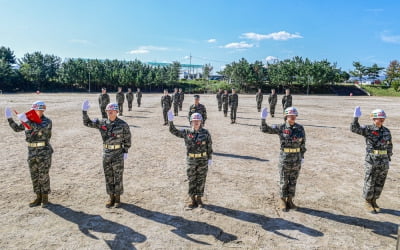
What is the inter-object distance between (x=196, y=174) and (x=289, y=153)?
6.33ft

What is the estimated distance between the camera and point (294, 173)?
5.88m

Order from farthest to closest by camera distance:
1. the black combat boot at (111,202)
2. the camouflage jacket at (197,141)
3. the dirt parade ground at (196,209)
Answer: the black combat boot at (111,202)
the camouflage jacket at (197,141)
the dirt parade ground at (196,209)

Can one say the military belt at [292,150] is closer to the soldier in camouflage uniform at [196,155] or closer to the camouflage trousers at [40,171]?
the soldier in camouflage uniform at [196,155]

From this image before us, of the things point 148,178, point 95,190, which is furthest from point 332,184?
point 95,190

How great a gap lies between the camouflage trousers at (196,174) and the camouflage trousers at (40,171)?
9.47ft

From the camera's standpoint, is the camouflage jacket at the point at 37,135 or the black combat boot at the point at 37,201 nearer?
the camouflage jacket at the point at 37,135

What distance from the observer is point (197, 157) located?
5875 mm

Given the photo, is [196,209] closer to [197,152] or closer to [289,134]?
[197,152]

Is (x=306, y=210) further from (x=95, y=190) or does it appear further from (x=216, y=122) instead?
(x=216, y=122)

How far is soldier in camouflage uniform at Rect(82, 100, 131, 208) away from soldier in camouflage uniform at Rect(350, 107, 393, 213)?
15.6 feet

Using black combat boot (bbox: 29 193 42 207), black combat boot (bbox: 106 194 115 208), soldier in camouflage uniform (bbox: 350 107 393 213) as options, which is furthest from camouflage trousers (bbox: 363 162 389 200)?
black combat boot (bbox: 29 193 42 207)

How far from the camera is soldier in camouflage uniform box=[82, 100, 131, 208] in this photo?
5809 mm

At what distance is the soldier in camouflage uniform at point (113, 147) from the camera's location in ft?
19.1

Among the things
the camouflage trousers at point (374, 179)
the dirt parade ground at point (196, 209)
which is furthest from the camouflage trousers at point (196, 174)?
the camouflage trousers at point (374, 179)
